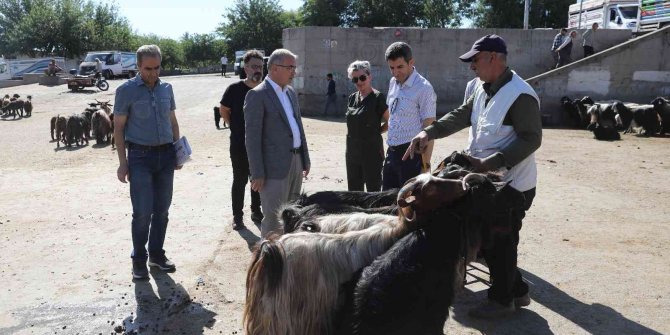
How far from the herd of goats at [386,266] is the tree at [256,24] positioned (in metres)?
60.2

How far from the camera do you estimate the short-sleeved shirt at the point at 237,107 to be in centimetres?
639

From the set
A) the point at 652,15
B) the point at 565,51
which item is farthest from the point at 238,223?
the point at 652,15

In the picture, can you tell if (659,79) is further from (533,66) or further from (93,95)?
(93,95)

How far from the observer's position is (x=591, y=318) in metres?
4.29

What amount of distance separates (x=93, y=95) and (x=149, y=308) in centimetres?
2740

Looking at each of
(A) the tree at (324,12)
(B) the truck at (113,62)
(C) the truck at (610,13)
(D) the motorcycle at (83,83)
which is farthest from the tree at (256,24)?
(C) the truck at (610,13)

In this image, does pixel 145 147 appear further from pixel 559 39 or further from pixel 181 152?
pixel 559 39

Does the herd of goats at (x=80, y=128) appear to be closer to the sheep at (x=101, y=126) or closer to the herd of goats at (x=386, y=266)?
the sheep at (x=101, y=126)

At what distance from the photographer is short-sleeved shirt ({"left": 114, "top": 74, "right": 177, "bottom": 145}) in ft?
15.8

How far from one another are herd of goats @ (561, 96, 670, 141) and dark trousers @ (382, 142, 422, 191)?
1218cm

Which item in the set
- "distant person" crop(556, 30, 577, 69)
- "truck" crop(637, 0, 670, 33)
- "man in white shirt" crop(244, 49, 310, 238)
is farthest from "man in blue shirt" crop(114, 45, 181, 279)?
"truck" crop(637, 0, 670, 33)

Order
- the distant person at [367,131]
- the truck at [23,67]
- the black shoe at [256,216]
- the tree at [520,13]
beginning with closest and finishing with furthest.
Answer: the distant person at [367,131] < the black shoe at [256,216] < the truck at [23,67] < the tree at [520,13]

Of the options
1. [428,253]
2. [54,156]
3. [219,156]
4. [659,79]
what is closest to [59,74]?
[54,156]

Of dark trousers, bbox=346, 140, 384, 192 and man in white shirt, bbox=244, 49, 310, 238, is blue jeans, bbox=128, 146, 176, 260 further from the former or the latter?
dark trousers, bbox=346, 140, 384, 192
